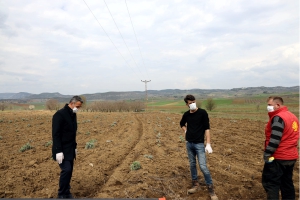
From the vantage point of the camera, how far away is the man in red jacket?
380cm

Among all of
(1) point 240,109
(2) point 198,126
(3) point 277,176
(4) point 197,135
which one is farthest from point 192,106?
(1) point 240,109

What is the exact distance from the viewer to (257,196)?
5.30 m

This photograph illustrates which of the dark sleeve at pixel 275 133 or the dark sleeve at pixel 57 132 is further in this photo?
the dark sleeve at pixel 57 132

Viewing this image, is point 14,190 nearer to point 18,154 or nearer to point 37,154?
point 37,154

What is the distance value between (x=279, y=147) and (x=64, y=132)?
173 inches

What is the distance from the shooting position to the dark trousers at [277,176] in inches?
157

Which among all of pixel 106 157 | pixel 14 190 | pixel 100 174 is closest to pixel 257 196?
pixel 100 174

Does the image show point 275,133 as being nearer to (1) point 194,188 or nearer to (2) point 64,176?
(1) point 194,188

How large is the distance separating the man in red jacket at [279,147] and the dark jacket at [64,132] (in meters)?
4.05

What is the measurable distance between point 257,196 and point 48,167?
263 inches

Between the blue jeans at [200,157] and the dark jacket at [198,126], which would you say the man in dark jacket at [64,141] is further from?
the blue jeans at [200,157]

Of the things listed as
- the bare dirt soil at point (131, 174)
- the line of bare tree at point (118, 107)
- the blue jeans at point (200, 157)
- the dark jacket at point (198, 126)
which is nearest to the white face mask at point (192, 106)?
the dark jacket at point (198, 126)

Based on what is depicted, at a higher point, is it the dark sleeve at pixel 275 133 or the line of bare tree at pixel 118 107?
the dark sleeve at pixel 275 133

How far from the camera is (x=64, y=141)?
4785mm
